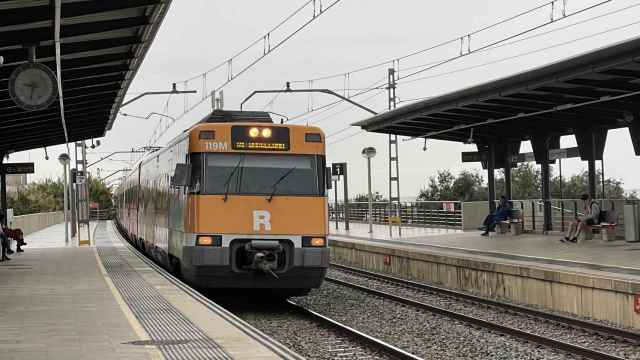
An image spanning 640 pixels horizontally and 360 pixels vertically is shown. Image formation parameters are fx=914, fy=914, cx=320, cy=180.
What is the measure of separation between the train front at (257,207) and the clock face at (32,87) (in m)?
2.45

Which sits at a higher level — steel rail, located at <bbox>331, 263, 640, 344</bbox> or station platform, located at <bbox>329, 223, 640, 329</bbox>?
station platform, located at <bbox>329, 223, 640, 329</bbox>

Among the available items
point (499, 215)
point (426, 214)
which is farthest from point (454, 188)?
point (499, 215)

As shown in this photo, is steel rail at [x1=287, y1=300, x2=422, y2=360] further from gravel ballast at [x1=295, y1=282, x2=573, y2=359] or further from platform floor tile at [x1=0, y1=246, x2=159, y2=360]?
platform floor tile at [x1=0, y1=246, x2=159, y2=360]

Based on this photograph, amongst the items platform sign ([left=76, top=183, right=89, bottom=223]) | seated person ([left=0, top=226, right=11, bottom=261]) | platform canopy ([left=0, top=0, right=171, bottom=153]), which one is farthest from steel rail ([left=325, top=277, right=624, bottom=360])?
platform sign ([left=76, top=183, right=89, bottom=223])

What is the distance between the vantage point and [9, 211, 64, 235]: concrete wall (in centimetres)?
3975

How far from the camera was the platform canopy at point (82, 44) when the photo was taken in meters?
14.4

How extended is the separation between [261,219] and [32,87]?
14.0 ft

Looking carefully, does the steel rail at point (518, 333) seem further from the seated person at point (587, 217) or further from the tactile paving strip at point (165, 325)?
the seated person at point (587, 217)

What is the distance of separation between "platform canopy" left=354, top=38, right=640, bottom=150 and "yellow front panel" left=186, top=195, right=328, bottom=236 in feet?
19.8

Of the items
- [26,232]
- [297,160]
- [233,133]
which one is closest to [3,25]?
[233,133]

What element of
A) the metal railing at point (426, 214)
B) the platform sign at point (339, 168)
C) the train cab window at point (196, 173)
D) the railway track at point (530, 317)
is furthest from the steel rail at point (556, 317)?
the platform sign at point (339, 168)

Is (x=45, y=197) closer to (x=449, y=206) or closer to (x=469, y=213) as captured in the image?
(x=449, y=206)

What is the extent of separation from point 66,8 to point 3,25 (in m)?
0.99

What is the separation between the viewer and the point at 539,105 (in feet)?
72.3
